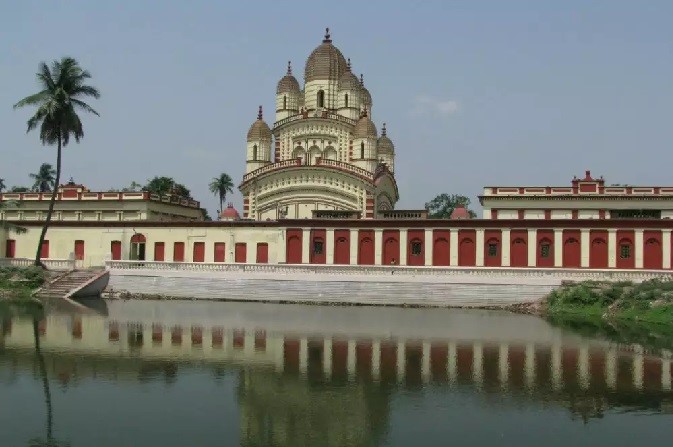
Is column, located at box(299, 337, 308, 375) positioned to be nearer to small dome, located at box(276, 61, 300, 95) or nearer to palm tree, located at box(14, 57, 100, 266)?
palm tree, located at box(14, 57, 100, 266)

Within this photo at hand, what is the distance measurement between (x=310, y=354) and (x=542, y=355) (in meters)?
7.02

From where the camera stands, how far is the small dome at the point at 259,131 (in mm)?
62750

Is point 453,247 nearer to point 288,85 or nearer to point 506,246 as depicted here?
point 506,246

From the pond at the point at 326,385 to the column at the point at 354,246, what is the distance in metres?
15.1

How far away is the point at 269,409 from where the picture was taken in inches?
670

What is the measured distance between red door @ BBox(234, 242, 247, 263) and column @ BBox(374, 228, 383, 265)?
8.20 meters

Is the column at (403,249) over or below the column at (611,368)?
over

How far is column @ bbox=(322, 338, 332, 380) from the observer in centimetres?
2109

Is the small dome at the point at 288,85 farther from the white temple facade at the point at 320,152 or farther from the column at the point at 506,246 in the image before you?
the column at the point at 506,246

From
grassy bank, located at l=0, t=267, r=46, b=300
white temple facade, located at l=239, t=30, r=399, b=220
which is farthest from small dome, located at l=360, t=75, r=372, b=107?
grassy bank, located at l=0, t=267, r=46, b=300

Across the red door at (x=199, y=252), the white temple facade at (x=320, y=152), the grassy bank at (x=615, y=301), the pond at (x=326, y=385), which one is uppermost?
the white temple facade at (x=320, y=152)

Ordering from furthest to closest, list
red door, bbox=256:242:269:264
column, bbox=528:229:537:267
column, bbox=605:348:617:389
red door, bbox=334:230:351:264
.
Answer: red door, bbox=256:242:269:264
red door, bbox=334:230:351:264
column, bbox=528:229:537:267
column, bbox=605:348:617:389

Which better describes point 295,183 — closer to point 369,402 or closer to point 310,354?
point 310,354

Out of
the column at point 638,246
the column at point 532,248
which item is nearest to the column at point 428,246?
the column at point 532,248
